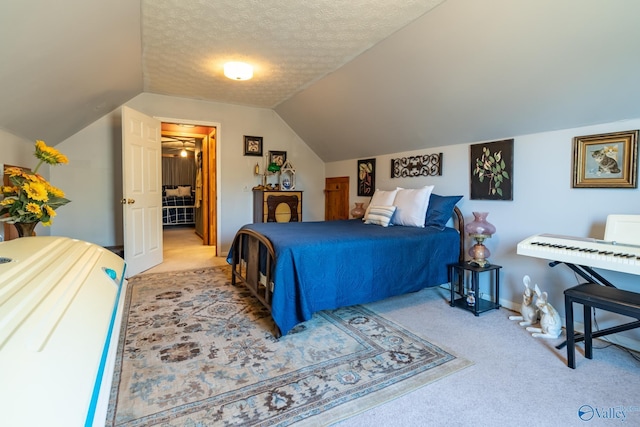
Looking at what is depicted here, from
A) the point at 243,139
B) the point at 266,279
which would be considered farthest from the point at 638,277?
the point at 243,139

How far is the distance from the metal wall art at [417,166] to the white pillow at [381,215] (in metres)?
0.74

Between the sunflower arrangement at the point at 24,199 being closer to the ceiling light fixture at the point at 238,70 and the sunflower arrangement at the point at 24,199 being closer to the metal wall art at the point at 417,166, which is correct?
the ceiling light fixture at the point at 238,70

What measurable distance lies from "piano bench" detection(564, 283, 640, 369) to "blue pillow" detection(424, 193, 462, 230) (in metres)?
1.37

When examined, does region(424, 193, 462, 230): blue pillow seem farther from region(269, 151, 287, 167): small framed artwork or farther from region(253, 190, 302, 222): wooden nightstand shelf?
region(269, 151, 287, 167): small framed artwork

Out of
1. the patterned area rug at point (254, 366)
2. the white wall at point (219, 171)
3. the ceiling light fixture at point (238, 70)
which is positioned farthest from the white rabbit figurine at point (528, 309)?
the white wall at point (219, 171)

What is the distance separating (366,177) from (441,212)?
174 cm

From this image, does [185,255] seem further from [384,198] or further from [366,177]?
[384,198]

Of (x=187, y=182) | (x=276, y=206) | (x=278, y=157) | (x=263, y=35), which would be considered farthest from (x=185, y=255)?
(x=187, y=182)

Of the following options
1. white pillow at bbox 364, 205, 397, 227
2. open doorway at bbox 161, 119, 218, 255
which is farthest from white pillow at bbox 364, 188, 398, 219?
open doorway at bbox 161, 119, 218, 255

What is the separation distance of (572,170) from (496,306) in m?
1.37

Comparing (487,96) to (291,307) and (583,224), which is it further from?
(291,307)

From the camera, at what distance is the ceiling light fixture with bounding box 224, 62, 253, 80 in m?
3.22

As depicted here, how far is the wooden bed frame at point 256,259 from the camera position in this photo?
2484 mm

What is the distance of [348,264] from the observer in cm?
255
